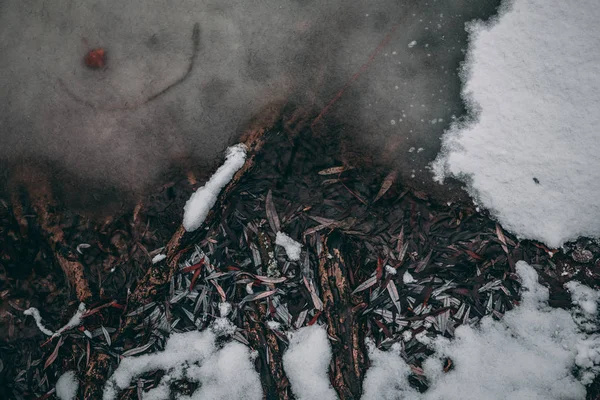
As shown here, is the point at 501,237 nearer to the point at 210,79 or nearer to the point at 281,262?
the point at 281,262

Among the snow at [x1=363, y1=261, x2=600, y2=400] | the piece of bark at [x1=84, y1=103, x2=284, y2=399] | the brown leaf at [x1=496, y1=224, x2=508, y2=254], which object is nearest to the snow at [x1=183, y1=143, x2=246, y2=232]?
the piece of bark at [x1=84, y1=103, x2=284, y2=399]

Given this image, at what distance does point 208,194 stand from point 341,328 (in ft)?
3.70

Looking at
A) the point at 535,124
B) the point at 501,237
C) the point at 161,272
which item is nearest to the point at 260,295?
the point at 161,272

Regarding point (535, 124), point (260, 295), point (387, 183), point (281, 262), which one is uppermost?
point (535, 124)

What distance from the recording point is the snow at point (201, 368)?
7.43 feet

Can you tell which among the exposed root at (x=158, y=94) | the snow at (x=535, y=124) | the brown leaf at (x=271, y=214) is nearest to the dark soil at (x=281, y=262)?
the brown leaf at (x=271, y=214)

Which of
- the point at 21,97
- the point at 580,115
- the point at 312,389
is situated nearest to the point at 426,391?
the point at 312,389

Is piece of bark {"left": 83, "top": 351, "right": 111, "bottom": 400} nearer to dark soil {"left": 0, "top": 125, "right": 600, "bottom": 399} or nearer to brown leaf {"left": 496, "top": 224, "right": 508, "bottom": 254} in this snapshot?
dark soil {"left": 0, "top": 125, "right": 600, "bottom": 399}

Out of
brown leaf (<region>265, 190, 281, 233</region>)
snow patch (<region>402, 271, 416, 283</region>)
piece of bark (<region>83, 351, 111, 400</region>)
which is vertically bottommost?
piece of bark (<region>83, 351, 111, 400</region>)

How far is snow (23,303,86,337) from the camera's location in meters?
2.29

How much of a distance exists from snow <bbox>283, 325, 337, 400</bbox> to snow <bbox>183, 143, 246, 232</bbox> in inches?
36.7

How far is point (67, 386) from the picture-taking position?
7.57 ft

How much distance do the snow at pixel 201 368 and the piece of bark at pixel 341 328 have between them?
51 centimetres

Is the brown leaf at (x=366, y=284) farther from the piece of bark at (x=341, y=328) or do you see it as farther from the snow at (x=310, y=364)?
the snow at (x=310, y=364)
